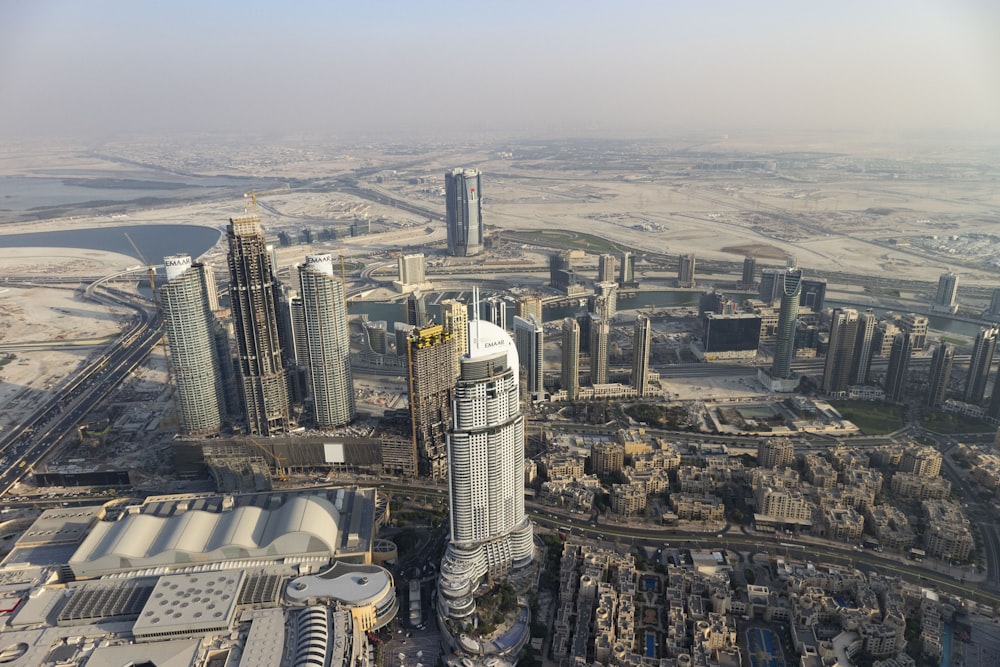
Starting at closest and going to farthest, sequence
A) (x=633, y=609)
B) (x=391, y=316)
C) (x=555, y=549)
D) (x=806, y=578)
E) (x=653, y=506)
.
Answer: (x=633, y=609)
(x=806, y=578)
(x=555, y=549)
(x=653, y=506)
(x=391, y=316)

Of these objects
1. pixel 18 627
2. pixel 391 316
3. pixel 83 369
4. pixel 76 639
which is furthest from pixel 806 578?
pixel 83 369

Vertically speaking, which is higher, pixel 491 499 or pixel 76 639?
pixel 491 499

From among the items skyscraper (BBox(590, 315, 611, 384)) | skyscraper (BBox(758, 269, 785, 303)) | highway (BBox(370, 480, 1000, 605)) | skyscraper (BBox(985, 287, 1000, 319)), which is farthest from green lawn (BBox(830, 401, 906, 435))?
skyscraper (BBox(985, 287, 1000, 319))

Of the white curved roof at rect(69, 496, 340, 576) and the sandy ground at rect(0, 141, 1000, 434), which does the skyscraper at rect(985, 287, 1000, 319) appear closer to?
the sandy ground at rect(0, 141, 1000, 434)

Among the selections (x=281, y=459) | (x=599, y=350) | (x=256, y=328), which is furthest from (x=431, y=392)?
(x=599, y=350)

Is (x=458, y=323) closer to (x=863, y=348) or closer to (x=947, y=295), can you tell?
(x=863, y=348)

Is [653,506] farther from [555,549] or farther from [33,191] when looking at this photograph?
[33,191]
